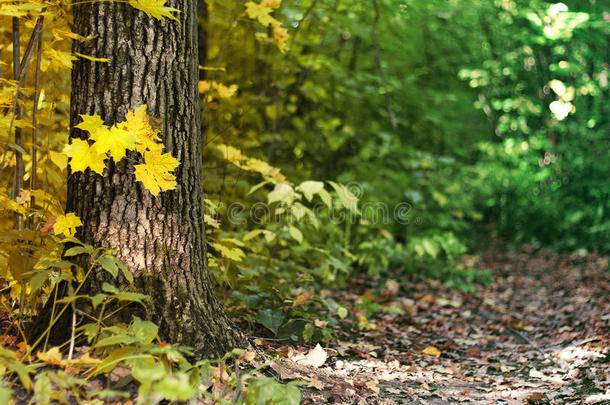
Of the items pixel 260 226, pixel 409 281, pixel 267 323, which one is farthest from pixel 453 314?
pixel 267 323

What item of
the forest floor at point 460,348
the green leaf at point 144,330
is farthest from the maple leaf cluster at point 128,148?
the forest floor at point 460,348

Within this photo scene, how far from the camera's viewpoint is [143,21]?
228 centimetres

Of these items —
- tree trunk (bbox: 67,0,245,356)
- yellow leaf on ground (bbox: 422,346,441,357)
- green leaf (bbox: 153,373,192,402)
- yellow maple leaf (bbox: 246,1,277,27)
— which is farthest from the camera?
yellow leaf on ground (bbox: 422,346,441,357)

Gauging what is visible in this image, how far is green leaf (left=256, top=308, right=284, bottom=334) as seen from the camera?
3.16 m

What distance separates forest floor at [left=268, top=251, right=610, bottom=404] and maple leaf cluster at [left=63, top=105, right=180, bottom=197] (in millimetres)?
1094

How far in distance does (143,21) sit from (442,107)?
5.90 m

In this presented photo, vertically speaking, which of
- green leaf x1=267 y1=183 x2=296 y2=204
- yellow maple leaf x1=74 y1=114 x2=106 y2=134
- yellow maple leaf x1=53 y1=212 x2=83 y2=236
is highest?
yellow maple leaf x1=74 y1=114 x2=106 y2=134

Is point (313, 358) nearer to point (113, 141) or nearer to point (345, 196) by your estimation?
point (345, 196)

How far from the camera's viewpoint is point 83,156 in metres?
2.13

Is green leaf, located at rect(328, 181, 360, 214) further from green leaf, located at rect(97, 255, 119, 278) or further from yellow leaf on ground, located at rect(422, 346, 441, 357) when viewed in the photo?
green leaf, located at rect(97, 255, 119, 278)

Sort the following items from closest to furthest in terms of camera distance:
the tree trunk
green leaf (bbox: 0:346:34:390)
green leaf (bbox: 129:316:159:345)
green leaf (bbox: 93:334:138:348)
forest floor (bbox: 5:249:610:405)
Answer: green leaf (bbox: 0:346:34:390), green leaf (bbox: 93:334:138:348), green leaf (bbox: 129:316:159:345), the tree trunk, forest floor (bbox: 5:249:610:405)

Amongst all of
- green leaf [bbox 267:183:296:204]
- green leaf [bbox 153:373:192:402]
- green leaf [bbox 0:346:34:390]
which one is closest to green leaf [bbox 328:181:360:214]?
green leaf [bbox 267:183:296:204]

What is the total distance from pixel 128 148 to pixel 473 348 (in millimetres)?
2973

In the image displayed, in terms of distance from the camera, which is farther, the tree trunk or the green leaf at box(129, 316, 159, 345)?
the tree trunk
